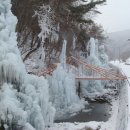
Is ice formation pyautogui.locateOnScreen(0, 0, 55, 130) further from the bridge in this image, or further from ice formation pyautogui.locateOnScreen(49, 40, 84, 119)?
the bridge

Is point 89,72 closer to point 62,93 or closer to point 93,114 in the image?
point 62,93

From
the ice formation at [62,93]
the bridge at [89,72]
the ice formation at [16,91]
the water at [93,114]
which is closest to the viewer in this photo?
the ice formation at [16,91]

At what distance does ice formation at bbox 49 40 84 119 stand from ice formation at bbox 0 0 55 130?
24.6ft

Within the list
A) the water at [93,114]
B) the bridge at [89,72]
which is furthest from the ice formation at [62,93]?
the bridge at [89,72]

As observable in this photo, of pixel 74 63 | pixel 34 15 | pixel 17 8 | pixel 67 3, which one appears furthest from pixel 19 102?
pixel 74 63

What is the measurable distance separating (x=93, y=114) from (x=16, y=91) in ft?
33.8

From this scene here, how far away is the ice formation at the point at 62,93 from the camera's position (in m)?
22.9

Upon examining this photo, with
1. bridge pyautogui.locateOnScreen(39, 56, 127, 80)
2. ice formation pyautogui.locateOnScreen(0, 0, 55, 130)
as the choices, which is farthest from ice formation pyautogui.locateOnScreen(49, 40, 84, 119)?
ice formation pyautogui.locateOnScreen(0, 0, 55, 130)

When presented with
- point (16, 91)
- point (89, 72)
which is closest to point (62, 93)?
point (89, 72)

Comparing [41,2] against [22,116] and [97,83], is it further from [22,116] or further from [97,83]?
[22,116]

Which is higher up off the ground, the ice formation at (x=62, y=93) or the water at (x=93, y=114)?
the ice formation at (x=62, y=93)

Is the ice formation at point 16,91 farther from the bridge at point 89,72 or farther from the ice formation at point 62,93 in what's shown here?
the bridge at point 89,72

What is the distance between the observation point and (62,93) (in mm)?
23375

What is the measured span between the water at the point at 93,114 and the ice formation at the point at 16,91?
6.23m
